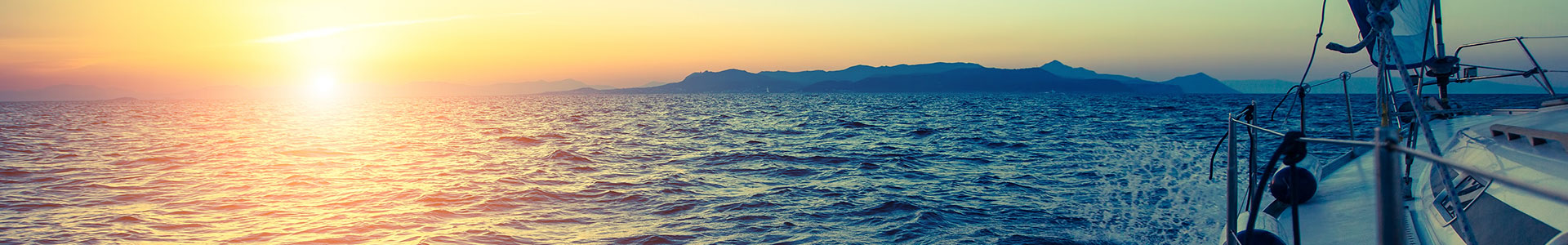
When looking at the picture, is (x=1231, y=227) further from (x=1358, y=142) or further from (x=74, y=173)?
(x=74, y=173)

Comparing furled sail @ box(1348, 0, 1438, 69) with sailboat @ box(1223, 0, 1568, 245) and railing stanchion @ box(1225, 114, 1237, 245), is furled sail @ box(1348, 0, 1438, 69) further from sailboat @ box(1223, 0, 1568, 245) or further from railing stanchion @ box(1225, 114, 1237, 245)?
railing stanchion @ box(1225, 114, 1237, 245)

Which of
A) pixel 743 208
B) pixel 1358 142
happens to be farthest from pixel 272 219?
pixel 1358 142

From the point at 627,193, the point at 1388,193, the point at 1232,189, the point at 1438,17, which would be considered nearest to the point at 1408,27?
the point at 1438,17

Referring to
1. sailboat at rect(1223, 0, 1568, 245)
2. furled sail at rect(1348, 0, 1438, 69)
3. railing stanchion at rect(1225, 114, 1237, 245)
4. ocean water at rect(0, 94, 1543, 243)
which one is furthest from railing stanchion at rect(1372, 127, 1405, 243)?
furled sail at rect(1348, 0, 1438, 69)

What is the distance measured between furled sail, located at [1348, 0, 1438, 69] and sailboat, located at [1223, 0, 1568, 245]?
0.01 meters

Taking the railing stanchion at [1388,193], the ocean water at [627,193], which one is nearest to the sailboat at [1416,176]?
the railing stanchion at [1388,193]

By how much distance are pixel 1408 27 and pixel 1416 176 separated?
181 centimetres

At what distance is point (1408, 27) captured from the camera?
30.7ft

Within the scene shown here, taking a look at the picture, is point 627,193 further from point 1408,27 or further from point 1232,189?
point 1408,27

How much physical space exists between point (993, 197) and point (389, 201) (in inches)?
376

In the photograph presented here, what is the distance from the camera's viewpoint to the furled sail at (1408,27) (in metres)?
9.07

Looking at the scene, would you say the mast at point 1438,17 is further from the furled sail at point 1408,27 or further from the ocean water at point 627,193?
the ocean water at point 627,193

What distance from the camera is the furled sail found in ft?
29.8

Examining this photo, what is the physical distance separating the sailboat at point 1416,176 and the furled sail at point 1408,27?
13 millimetres
